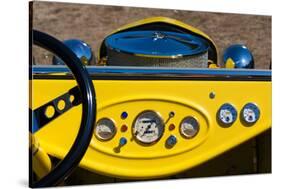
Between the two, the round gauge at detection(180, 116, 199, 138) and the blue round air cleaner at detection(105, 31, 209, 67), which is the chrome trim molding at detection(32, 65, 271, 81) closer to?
the blue round air cleaner at detection(105, 31, 209, 67)

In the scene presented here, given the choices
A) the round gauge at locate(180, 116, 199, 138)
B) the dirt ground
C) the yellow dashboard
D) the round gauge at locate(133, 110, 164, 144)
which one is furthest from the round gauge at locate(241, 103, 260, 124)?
the round gauge at locate(133, 110, 164, 144)

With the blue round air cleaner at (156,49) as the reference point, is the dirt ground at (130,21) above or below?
above

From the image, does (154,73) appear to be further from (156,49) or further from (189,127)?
(189,127)

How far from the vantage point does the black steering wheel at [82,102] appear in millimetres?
4434

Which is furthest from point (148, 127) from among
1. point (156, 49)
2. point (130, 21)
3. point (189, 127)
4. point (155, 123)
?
point (130, 21)

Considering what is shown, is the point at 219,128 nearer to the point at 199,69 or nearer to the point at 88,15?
the point at 199,69

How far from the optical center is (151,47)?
5.32 m

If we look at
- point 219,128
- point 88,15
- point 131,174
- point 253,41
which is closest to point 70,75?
point 88,15

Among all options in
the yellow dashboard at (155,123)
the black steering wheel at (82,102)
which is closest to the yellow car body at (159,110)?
the yellow dashboard at (155,123)

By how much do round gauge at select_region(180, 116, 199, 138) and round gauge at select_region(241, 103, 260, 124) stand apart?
1.49 ft

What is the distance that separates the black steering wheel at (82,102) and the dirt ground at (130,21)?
0.37 metres

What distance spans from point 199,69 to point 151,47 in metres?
0.43

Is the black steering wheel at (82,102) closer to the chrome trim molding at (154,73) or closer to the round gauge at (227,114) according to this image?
the chrome trim molding at (154,73)

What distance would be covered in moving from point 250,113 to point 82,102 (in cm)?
171
